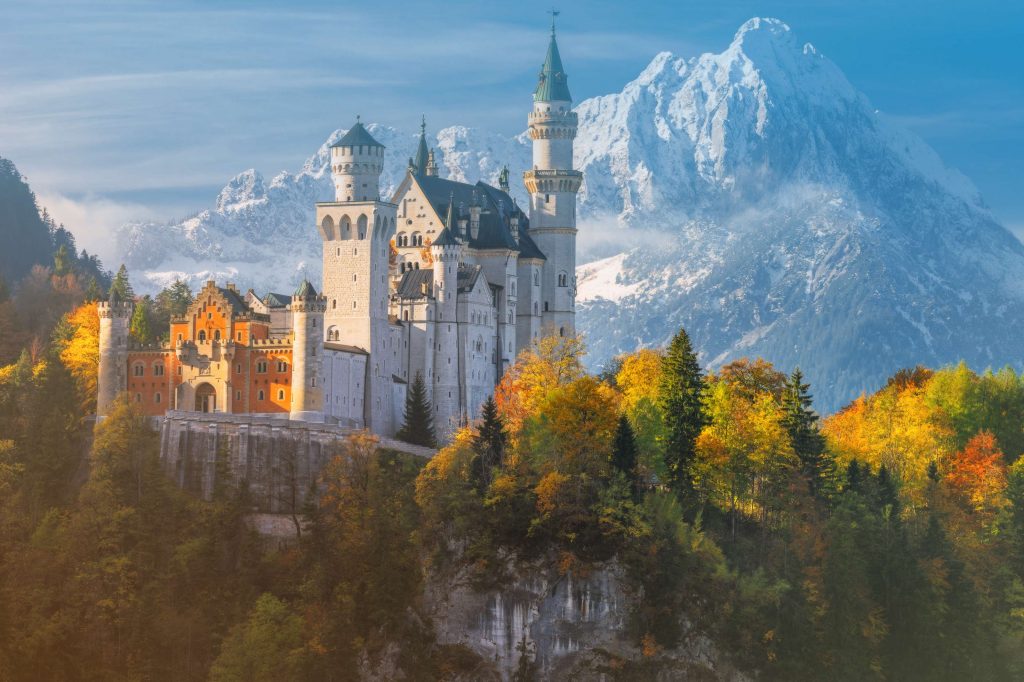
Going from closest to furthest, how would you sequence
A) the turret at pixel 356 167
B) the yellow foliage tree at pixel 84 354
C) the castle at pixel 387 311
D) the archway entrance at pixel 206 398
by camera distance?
the castle at pixel 387 311, the archway entrance at pixel 206 398, the yellow foliage tree at pixel 84 354, the turret at pixel 356 167

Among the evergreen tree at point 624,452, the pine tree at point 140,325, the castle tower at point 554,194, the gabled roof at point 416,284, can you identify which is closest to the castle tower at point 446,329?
the gabled roof at point 416,284

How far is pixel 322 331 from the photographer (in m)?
121

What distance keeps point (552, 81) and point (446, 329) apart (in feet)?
85.8

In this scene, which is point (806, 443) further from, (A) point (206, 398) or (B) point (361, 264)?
(A) point (206, 398)

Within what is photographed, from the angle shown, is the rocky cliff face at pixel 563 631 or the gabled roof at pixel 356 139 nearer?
the rocky cliff face at pixel 563 631

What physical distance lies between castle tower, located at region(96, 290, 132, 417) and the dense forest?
2675mm

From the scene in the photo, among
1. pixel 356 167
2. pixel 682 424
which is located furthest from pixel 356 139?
pixel 682 424

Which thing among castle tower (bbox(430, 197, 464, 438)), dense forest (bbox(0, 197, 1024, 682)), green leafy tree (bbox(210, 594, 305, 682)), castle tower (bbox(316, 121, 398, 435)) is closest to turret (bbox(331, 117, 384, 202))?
castle tower (bbox(316, 121, 398, 435))

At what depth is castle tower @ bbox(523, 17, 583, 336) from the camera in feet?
488

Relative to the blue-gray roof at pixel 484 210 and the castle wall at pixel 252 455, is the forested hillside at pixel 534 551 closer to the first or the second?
the castle wall at pixel 252 455

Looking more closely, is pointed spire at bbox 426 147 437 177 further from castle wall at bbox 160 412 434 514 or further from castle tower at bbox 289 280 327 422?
castle wall at bbox 160 412 434 514

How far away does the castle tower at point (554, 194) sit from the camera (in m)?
149

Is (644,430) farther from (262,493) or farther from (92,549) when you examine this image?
(92,549)

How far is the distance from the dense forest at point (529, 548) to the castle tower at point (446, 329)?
1117 centimetres
